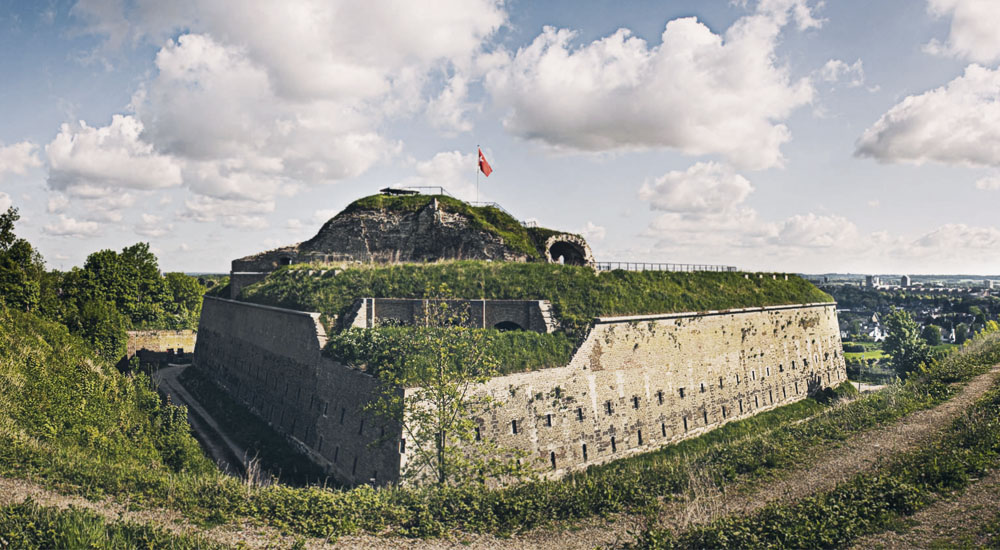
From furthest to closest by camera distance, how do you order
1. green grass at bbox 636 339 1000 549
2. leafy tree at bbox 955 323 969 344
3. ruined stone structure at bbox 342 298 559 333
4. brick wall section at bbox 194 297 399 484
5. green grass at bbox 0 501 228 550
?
leafy tree at bbox 955 323 969 344
ruined stone structure at bbox 342 298 559 333
brick wall section at bbox 194 297 399 484
green grass at bbox 636 339 1000 549
green grass at bbox 0 501 228 550

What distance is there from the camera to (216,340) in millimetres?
40094

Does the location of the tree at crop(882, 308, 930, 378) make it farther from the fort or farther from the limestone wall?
the limestone wall

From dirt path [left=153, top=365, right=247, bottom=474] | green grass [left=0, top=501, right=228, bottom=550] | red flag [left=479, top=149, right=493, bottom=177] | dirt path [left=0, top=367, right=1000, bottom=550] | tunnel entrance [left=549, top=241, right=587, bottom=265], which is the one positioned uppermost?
red flag [left=479, top=149, right=493, bottom=177]

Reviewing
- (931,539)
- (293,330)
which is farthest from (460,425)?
(293,330)

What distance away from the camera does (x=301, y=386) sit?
26.0m

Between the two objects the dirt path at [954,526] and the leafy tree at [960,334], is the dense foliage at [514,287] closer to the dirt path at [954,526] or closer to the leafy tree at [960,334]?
the dirt path at [954,526]

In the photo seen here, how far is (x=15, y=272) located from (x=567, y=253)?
139 feet

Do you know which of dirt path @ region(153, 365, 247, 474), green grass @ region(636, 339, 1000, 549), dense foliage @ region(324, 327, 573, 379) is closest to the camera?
green grass @ region(636, 339, 1000, 549)

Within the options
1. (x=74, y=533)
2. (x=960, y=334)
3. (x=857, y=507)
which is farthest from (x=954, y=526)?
(x=960, y=334)

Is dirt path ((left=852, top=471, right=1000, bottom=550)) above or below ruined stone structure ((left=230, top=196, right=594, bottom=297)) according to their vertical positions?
below

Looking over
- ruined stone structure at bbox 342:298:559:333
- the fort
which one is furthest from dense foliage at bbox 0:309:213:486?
ruined stone structure at bbox 342:298:559:333

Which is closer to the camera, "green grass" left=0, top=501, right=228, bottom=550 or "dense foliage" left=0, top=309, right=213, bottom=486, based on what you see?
"green grass" left=0, top=501, right=228, bottom=550

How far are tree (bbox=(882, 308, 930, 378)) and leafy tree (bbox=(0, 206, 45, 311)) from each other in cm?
7244

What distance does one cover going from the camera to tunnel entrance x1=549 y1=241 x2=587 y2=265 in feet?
130
